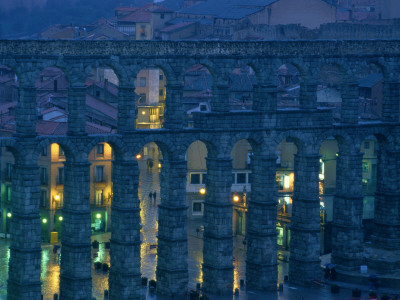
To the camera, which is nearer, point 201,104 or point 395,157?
point 395,157

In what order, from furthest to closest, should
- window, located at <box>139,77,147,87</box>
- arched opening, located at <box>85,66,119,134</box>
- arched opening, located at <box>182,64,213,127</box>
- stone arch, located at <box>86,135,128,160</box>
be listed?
window, located at <box>139,77,147,87</box>
arched opening, located at <box>182,64,213,127</box>
arched opening, located at <box>85,66,119,134</box>
stone arch, located at <box>86,135,128,160</box>

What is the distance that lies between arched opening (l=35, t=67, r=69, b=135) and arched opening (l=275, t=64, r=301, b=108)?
2288 centimetres

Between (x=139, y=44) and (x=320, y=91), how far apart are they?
51.1 meters

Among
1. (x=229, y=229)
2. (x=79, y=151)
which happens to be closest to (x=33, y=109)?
(x=79, y=151)

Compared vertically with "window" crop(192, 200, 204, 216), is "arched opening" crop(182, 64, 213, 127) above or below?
above

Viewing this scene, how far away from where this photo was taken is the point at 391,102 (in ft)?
390

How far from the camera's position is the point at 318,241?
114 metres

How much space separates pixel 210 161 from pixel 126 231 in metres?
9.89

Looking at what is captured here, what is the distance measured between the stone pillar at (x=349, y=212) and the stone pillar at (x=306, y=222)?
11.1 ft

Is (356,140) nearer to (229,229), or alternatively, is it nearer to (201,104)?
(229,229)

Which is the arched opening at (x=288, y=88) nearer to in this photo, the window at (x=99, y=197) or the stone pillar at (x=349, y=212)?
the window at (x=99, y=197)

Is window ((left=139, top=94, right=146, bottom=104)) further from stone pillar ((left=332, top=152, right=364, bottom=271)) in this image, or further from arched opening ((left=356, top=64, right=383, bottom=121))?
stone pillar ((left=332, top=152, right=364, bottom=271))

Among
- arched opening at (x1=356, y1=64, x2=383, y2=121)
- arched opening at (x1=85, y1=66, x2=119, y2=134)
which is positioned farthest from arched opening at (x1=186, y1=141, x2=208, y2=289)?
arched opening at (x1=356, y1=64, x2=383, y2=121)

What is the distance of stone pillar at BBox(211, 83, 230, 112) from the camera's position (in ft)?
358
